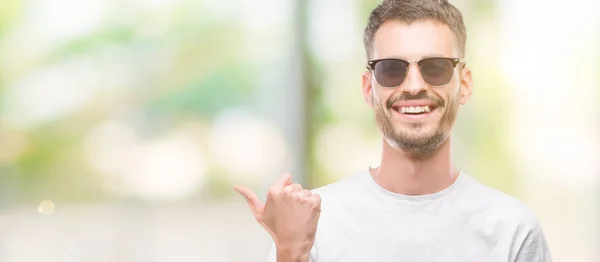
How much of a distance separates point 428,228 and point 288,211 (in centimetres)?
35

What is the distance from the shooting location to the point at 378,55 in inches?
56.1

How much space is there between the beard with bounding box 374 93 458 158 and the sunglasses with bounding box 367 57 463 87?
0.03 meters

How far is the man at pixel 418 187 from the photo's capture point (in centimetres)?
138

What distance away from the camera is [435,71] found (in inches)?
54.7

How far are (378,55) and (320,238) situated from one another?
34 centimetres

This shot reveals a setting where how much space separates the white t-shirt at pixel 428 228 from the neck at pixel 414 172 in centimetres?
1

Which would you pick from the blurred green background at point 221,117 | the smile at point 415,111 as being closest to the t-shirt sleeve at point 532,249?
the smile at point 415,111

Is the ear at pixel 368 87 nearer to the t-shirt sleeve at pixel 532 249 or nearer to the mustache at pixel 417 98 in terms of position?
the mustache at pixel 417 98

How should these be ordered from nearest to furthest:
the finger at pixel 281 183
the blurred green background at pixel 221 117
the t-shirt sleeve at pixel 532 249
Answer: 1. the finger at pixel 281 183
2. the t-shirt sleeve at pixel 532 249
3. the blurred green background at pixel 221 117

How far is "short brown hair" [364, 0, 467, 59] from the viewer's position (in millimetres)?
1419

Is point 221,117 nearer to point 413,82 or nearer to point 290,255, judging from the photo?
point 413,82

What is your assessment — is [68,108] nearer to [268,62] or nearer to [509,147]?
[268,62]

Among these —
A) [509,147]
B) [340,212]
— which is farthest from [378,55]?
[509,147]

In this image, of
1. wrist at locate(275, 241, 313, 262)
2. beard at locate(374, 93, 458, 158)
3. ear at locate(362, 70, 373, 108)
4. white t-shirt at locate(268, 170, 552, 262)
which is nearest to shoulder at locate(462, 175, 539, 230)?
white t-shirt at locate(268, 170, 552, 262)
